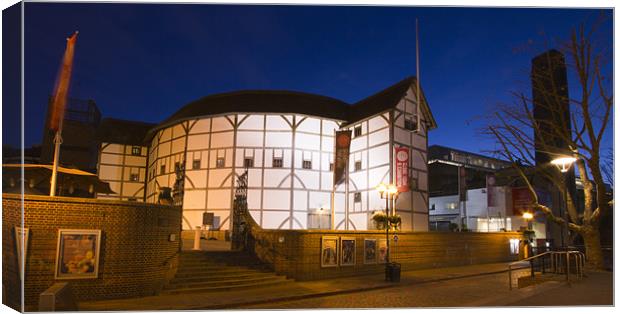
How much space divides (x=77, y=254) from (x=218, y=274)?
464 centimetres

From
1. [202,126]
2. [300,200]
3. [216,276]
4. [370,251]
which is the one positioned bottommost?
[216,276]

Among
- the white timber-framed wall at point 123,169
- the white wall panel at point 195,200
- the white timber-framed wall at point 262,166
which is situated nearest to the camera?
the white timber-framed wall at point 262,166

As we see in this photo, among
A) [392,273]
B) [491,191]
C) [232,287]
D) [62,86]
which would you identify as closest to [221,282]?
[232,287]

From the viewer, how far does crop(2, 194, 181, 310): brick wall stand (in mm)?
10555

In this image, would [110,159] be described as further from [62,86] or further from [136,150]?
[62,86]

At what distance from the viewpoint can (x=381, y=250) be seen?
742 inches

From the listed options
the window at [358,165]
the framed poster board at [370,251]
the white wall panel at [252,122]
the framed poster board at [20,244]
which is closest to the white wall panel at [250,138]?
the white wall panel at [252,122]

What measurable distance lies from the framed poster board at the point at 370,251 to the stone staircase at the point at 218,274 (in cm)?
394

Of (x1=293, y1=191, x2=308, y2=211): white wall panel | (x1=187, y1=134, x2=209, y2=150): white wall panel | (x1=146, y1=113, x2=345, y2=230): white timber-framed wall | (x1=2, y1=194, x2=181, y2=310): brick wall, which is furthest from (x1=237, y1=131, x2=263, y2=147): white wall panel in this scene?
(x1=2, y1=194, x2=181, y2=310): brick wall

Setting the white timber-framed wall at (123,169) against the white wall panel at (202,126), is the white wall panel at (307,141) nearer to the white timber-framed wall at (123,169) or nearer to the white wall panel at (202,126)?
the white wall panel at (202,126)

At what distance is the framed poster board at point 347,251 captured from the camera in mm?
17109

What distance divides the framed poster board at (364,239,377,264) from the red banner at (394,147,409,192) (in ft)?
28.1

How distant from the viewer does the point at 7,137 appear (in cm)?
1056

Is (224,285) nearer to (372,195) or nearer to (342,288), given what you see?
(342,288)
